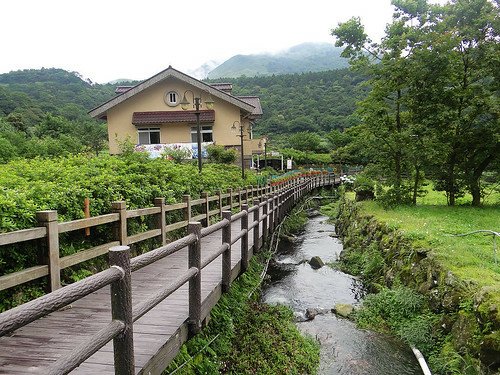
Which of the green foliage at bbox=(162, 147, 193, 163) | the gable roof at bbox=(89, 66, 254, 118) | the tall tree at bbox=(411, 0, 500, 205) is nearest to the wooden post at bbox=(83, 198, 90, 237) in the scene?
the tall tree at bbox=(411, 0, 500, 205)

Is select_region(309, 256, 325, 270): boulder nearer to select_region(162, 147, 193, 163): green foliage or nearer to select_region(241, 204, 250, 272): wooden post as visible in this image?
select_region(241, 204, 250, 272): wooden post

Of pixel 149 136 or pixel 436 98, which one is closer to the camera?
pixel 436 98

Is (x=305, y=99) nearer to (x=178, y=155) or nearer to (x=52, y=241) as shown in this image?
(x=178, y=155)

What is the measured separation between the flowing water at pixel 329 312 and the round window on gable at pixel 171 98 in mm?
13982

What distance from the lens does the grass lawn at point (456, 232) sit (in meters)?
6.39

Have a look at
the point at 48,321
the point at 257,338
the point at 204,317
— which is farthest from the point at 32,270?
the point at 257,338

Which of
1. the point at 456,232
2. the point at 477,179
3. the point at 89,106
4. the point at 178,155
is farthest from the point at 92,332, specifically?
the point at 89,106

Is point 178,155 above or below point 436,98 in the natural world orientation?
below

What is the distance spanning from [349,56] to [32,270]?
54.4 feet

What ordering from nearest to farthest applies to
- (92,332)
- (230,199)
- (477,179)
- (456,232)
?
(92,332), (456,232), (230,199), (477,179)

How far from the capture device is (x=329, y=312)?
8547mm

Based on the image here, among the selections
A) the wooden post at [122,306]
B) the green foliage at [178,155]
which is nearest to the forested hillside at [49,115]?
the green foliage at [178,155]

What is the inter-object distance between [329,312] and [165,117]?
63.3 feet

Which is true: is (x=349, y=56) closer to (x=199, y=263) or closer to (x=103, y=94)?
(x=199, y=263)
